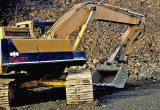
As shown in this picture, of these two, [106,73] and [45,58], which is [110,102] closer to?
[45,58]

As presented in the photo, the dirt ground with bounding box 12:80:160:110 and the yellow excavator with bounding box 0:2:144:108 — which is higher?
the yellow excavator with bounding box 0:2:144:108

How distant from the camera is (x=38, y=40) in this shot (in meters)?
6.74

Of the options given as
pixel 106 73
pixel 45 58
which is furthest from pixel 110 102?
pixel 106 73

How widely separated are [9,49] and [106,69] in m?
4.76

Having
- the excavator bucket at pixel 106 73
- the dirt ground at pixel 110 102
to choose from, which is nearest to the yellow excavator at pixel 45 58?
the dirt ground at pixel 110 102

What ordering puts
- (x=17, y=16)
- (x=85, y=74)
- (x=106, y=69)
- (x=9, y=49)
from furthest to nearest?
(x=17, y=16) → (x=106, y=69) → (x=85, y=74) → (x=9, y=49)

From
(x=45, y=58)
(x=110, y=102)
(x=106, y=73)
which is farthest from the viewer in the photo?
(x=106, y=73)

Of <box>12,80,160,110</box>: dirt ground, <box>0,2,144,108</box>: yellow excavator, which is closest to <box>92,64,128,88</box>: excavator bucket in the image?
<box>12,80,160,110</box>: dirt ground

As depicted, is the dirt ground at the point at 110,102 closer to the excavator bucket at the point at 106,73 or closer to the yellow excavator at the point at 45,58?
the yellow excavator at the point at 45,58

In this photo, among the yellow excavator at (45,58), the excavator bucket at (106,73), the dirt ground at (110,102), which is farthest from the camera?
the excavator bucket at (106,73)

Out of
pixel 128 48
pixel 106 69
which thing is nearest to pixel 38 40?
pixel 106 69

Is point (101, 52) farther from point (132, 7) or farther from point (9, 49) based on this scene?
point (9, 49)

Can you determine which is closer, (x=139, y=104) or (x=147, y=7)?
(x=139, y=104)

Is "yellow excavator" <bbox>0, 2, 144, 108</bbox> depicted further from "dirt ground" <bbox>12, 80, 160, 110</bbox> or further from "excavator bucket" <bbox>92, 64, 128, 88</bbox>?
"excavator bucket" <bbox>92, 64, 128, 88</bbox>
